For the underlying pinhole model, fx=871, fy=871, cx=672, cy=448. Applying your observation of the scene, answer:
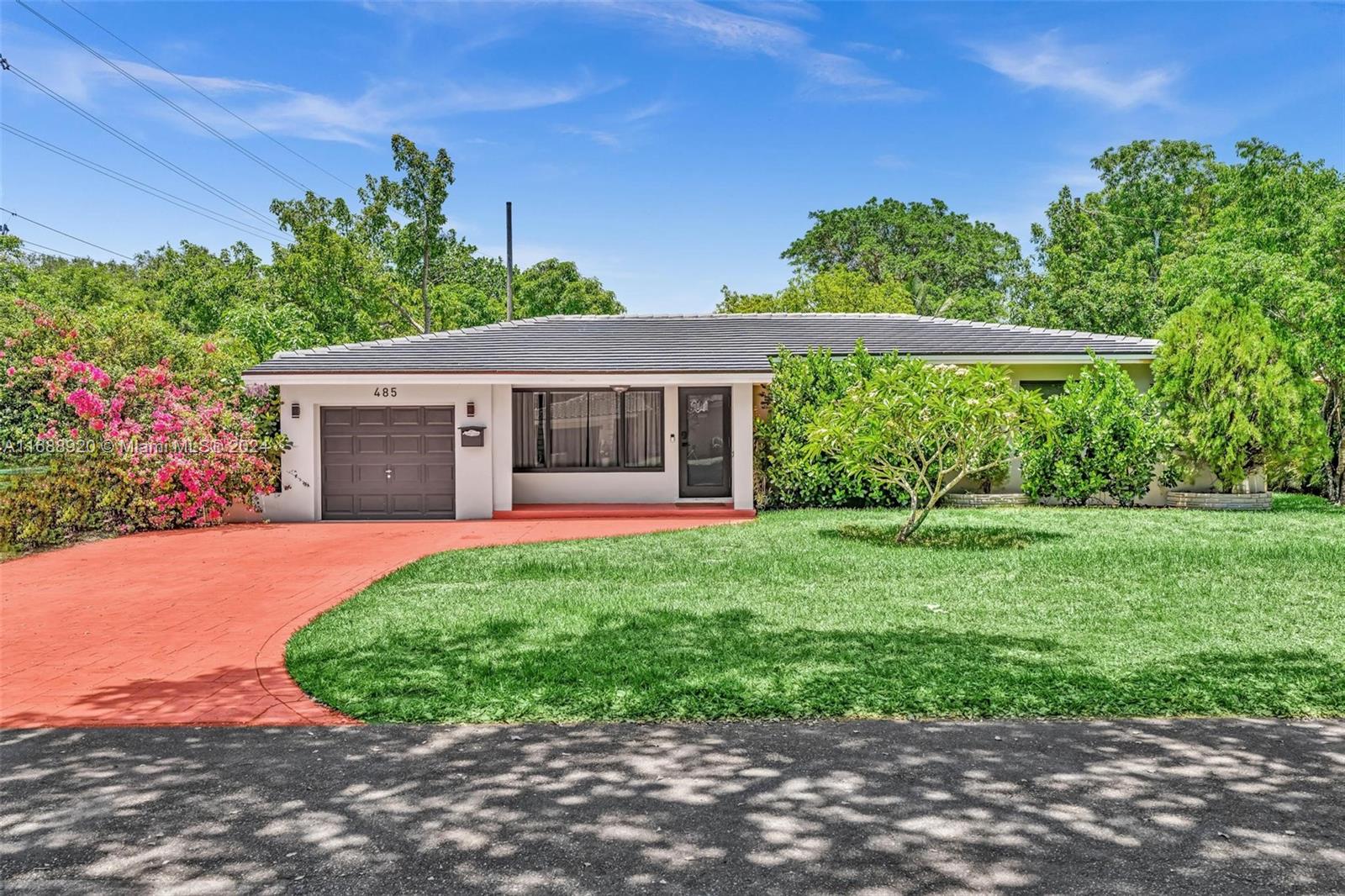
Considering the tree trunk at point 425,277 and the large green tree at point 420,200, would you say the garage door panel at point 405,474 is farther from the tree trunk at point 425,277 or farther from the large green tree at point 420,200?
the large green tree at point 420,200

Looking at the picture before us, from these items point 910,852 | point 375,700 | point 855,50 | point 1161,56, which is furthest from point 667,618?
point 1161,56

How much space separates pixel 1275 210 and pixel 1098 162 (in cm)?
1528

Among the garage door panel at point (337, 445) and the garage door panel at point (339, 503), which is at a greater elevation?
the garage door panel at point (337, 445)

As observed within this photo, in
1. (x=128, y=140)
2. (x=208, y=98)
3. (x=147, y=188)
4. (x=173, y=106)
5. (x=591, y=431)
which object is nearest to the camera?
(x=591, y=431)

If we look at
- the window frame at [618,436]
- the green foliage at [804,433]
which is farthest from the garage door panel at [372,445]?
the green foliage at [804,433]

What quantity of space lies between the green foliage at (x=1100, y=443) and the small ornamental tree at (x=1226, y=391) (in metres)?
0.50

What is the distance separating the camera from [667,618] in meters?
7.36

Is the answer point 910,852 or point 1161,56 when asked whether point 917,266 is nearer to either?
point 1161,56

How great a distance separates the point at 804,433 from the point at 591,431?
166 inches

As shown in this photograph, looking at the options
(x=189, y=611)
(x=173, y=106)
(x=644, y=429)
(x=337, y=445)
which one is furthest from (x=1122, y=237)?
(x=189, y=611)

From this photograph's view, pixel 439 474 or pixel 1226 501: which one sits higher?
pixel 439 474

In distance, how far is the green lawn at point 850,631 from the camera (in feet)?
17.1

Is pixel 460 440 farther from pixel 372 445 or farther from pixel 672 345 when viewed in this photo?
pixel 672 345

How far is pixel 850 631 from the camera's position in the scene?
22.5 ft
